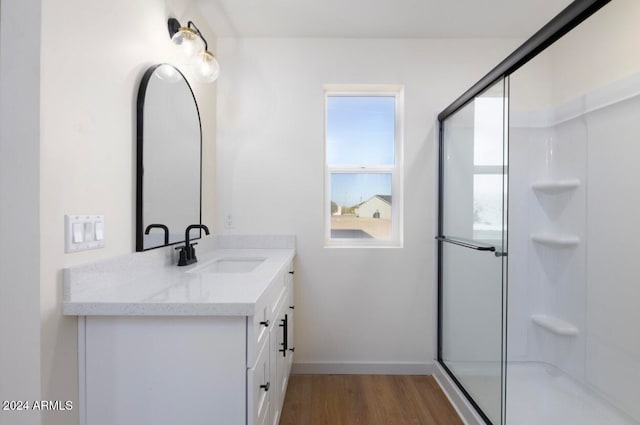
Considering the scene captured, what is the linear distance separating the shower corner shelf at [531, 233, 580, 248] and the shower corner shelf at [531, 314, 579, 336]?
1.77 ft

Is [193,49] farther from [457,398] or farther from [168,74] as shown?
[457,398]

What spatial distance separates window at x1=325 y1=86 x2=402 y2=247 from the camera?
8.30ft

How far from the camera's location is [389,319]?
2.39 metres

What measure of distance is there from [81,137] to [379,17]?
194 centimetres

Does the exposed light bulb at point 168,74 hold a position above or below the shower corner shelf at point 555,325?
above

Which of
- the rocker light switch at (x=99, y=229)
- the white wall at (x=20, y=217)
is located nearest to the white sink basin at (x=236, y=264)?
the rocker light switch at (x=99, y=229)

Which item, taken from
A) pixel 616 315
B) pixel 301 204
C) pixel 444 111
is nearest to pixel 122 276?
pixel 301 204

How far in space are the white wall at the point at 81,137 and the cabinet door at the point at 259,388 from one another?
569 mm

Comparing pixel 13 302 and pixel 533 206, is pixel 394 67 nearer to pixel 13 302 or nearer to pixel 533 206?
pixel 533 206

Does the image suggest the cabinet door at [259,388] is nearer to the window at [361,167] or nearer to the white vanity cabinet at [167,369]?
the white vanity cabinet at [167,369]

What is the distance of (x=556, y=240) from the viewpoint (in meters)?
2.21

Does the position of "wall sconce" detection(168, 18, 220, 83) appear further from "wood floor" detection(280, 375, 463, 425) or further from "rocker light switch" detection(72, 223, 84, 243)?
"wood floor" detection(280, 375, 463, 425)

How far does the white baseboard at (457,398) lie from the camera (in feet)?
5.76

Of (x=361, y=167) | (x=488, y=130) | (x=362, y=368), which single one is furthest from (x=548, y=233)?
(x=362, y=368)
